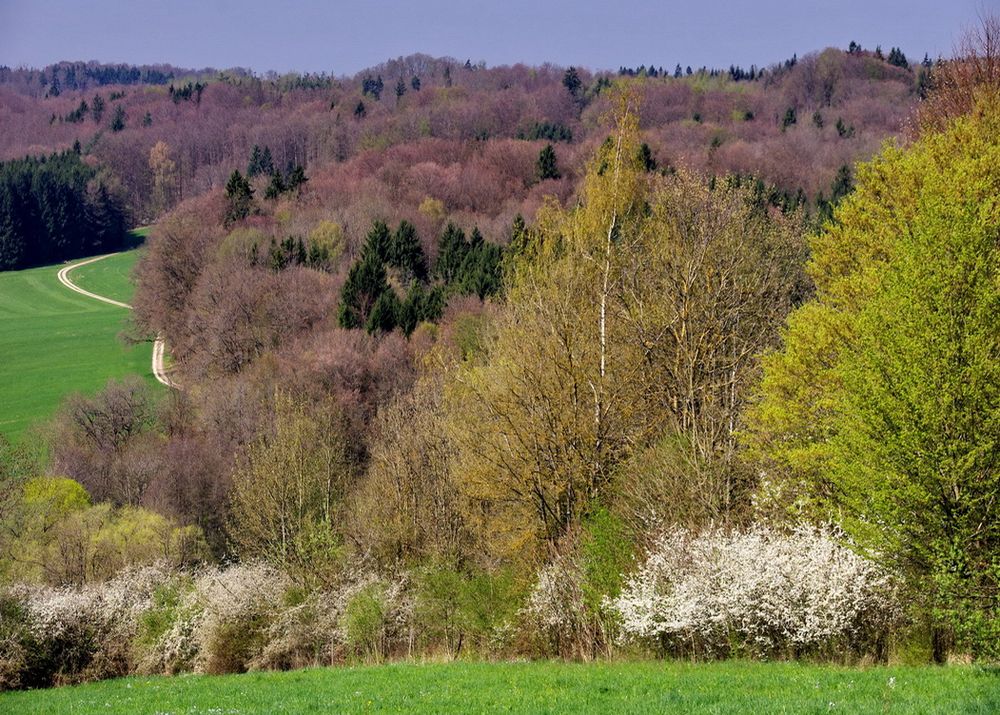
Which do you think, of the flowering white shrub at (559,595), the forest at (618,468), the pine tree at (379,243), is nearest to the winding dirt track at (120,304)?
the forest at (618,468)

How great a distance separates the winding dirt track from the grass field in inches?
22.7

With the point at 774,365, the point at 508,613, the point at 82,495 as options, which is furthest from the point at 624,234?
the point at 82,495

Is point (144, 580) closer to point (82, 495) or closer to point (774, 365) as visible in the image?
point (82, 495)

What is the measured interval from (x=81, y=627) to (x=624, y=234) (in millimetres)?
19058

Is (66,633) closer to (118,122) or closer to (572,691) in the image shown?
(572,691)

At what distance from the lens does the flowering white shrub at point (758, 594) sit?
18.6 meters

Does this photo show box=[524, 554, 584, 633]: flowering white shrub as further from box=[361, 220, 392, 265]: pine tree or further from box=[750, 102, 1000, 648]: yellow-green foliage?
box=[361, 220, 392, 265]: pine tree

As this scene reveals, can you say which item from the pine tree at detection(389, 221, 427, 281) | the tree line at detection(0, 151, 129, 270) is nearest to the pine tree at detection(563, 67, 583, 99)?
the tree line at detection(0, 151, 129, 270)

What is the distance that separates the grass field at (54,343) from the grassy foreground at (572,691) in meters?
47.1

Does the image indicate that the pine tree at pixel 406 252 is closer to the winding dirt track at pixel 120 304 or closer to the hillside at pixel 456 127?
the hillside at pixel 456 127

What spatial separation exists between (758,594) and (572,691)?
5.57 m

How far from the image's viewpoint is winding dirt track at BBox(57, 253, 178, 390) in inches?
2884

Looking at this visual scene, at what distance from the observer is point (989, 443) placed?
52.7ft

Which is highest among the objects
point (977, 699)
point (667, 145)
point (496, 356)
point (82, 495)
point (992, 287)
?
point (667, 145)
